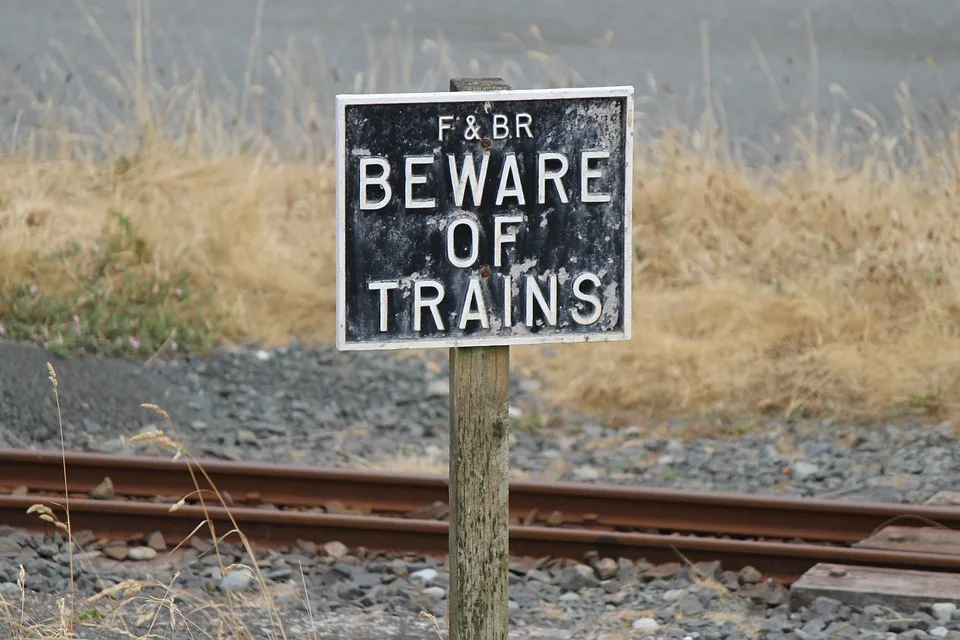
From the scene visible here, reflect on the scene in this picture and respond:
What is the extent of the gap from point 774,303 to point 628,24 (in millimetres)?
10880

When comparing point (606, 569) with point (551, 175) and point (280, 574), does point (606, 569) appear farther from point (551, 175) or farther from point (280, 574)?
point (551, 175)

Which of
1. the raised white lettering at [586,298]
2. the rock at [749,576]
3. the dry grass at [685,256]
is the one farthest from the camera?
the dry grass at [685,256]

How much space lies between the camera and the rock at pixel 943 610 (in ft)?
13.7

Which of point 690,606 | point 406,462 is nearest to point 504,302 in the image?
point 690,606

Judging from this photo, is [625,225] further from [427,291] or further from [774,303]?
[774,303]

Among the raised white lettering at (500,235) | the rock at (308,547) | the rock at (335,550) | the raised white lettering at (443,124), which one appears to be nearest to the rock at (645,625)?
the rock at (335,550)

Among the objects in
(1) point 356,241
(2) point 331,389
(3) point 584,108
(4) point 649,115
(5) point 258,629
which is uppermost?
(4) point 649,115

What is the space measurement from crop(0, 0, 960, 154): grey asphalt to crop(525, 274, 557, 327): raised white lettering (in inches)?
380

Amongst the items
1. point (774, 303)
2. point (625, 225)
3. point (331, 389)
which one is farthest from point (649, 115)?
point (625, 225)

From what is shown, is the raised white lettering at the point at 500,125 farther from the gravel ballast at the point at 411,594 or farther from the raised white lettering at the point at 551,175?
the gravel ballast at the point at 411,594

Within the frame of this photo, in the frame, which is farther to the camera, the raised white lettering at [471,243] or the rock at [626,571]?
the rock at [626,571]

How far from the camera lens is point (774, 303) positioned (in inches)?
284

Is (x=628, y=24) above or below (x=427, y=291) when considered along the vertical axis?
above

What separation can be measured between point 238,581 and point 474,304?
6.87 feet
